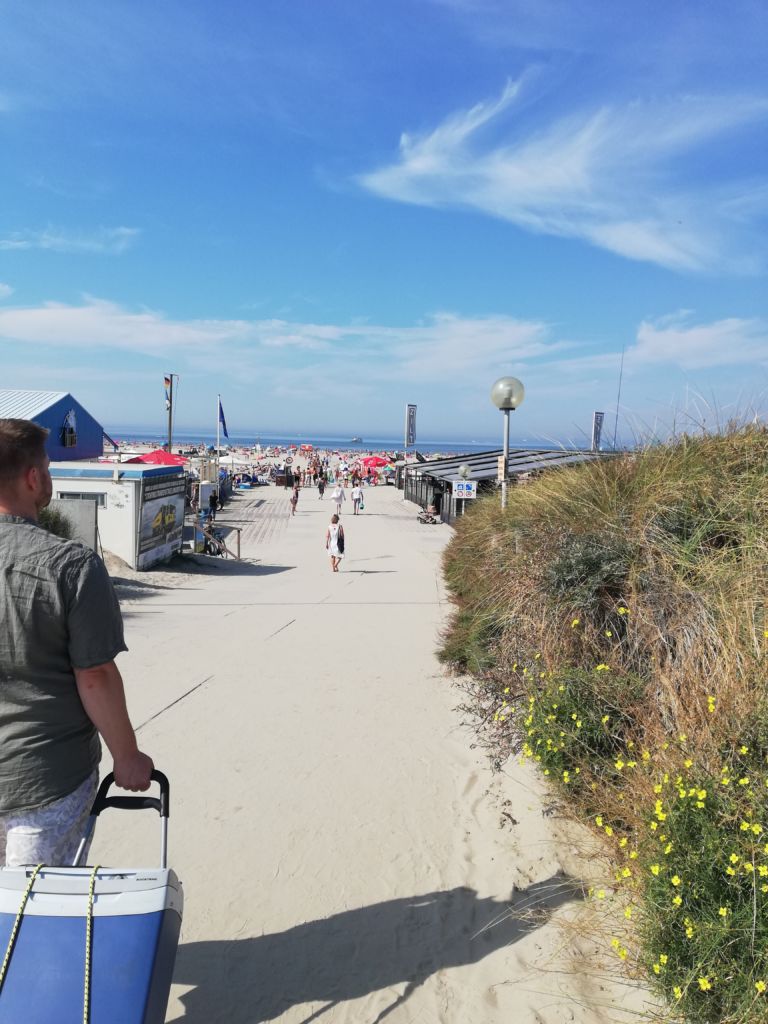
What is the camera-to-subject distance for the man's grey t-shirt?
1.93 m

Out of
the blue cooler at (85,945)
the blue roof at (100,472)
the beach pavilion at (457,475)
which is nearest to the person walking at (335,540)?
the beach pavilion at (457,475)

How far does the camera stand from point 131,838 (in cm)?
375

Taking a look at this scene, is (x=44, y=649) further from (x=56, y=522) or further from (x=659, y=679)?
(x=56, y=522)

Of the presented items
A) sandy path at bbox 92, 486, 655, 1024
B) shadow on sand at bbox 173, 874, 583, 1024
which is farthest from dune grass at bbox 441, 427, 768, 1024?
shadow on sand at bbox 173, 874, 583, 1024

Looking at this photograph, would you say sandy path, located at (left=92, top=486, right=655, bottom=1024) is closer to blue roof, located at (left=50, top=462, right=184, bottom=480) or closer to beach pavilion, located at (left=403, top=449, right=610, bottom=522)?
beach pavilion, located at (left=403, top=449, right=610, bottom=522)

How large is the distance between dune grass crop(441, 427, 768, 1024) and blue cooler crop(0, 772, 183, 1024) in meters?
1.56

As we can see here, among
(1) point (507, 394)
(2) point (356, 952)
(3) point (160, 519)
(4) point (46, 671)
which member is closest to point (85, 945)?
(4) point (46, 671)

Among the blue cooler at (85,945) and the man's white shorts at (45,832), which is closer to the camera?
the blue cooler at (85,945)

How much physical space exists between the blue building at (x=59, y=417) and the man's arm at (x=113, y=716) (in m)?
26.9

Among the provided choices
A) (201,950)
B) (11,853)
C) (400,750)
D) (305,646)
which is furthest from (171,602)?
(11,853)

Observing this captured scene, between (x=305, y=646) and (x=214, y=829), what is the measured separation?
4.31 metres

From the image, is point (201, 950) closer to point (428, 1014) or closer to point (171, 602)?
point (428, 1014)

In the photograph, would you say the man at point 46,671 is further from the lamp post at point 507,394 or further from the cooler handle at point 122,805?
the lamp post at point 507,394

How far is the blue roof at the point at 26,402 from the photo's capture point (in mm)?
27312
